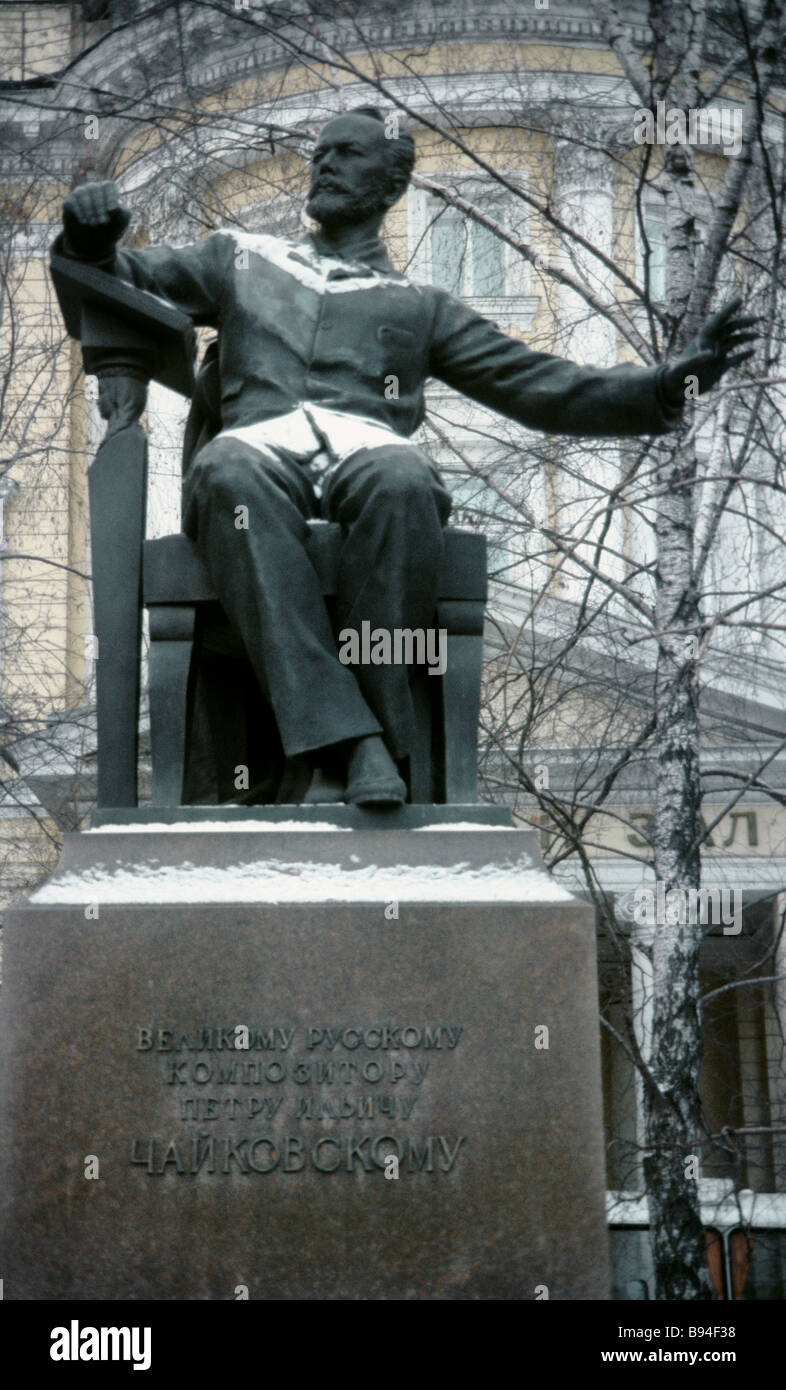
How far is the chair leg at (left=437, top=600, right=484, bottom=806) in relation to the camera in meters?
4.61

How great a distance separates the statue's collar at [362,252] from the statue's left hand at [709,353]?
916 millimetres

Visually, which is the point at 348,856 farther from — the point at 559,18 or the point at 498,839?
the point at 559,18

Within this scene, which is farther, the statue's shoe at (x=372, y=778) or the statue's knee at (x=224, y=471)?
the statue's knee at (x=224, y=471)

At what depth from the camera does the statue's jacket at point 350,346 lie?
16.2 feet

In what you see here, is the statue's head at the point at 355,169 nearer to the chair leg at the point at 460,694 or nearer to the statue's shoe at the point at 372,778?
the chair leg at the point at 460,694

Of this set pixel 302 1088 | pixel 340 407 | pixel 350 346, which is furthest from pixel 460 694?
pixel 302 1088

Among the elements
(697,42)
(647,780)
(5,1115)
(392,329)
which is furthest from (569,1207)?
(647,780)

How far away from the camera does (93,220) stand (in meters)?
4.67

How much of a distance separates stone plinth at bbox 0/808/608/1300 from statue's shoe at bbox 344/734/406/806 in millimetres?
197
